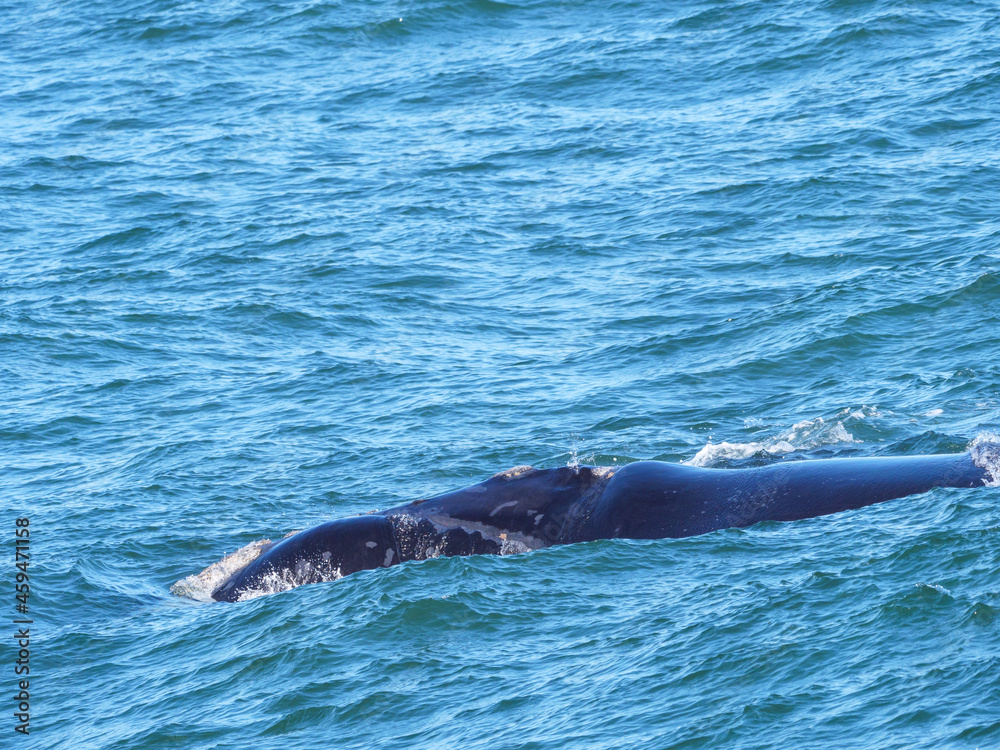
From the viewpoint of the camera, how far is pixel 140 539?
15.7 m

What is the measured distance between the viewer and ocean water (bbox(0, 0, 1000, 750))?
10.5 m

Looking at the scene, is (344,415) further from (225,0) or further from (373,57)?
(225,0)

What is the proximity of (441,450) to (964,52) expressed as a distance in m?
16.6

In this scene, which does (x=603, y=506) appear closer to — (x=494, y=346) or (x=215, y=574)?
(x=215, y=574)

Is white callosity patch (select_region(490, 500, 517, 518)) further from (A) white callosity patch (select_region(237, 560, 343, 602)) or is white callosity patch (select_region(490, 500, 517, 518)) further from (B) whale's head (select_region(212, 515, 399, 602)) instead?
(A) white callosity patch (select_region(237, 560, 343, 602))

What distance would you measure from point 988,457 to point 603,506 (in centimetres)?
333

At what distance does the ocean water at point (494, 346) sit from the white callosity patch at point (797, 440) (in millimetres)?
69

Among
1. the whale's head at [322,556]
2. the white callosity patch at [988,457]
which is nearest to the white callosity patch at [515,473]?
the whale's head at [322,556]

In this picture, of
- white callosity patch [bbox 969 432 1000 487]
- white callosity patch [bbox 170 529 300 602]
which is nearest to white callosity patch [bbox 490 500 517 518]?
white callosity patch [bbox 170 529 300 602]

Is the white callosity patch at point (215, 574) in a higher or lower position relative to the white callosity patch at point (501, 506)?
lower

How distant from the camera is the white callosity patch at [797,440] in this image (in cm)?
1507

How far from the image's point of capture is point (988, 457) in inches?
482

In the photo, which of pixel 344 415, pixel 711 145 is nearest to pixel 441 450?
pixel 344 415

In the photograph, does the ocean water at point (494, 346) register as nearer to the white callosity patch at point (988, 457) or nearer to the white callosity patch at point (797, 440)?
the white callosity patch at point (797, 440)
